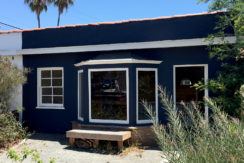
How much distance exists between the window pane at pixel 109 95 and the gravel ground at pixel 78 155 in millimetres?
1392

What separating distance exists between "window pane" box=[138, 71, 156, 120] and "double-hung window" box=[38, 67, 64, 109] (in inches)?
130

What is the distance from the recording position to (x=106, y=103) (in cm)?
813

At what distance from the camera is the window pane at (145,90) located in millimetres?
7742

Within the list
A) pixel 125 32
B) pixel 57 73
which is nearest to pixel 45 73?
pixel 57 73

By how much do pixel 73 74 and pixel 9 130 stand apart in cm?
287

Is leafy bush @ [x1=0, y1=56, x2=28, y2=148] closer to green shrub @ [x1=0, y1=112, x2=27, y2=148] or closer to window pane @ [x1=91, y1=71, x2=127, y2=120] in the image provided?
green shrub @ [x1=0, y1=112, x2=27, y2=148]

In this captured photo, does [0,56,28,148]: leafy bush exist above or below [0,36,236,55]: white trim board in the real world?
below

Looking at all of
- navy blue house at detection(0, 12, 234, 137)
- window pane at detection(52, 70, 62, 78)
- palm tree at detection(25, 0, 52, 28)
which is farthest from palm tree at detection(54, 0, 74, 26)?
window pane at detection(52, 70, 62, 78)

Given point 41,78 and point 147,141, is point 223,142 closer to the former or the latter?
point 147,141

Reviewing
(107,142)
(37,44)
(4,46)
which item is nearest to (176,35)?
(107,142)

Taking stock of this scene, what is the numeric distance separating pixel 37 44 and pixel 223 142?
8.56 m

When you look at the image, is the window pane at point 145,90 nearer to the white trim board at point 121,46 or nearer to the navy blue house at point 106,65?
the navy blue house at point 106,65

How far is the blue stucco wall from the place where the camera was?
7598 mm

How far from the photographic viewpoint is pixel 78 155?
6.68 meters
